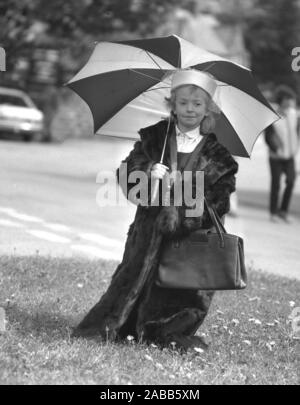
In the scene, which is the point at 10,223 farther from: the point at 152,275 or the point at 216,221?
the point at 216,221

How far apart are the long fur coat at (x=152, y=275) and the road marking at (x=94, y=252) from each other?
4.03 metres

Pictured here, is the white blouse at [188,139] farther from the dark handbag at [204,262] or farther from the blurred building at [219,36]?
the blurred building at [219,36]

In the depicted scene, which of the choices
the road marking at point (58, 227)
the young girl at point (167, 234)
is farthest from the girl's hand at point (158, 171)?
the road marking at point (58, 227)

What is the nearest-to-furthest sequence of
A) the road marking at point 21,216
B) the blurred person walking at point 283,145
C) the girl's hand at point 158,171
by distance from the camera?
1. the girl's hand at point 158,171
2. the road marking at point 21,216
3. the blurred person walking at point 283,145

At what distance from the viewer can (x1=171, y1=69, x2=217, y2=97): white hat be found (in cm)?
605

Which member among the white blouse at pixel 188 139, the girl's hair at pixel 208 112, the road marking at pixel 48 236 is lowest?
the road marking at pixel 48 236

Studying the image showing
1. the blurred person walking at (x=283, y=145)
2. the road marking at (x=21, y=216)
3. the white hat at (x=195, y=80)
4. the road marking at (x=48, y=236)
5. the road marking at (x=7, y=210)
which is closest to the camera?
the white hat at (x=195, y=80)

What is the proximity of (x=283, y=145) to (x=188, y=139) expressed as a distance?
9.64 meters

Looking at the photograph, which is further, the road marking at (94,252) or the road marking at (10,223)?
the road marking at (10,223)

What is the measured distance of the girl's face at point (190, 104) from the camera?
614cm

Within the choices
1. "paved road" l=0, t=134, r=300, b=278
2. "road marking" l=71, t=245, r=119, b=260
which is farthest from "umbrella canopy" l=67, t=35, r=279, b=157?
"road marking" l=71, t=245, r=119, b=260

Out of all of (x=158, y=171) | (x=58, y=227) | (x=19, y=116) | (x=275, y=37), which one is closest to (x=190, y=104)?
(x=158, y=171)

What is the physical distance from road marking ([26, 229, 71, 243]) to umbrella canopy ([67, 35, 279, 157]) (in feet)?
15.0

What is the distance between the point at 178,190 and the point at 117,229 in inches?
267
